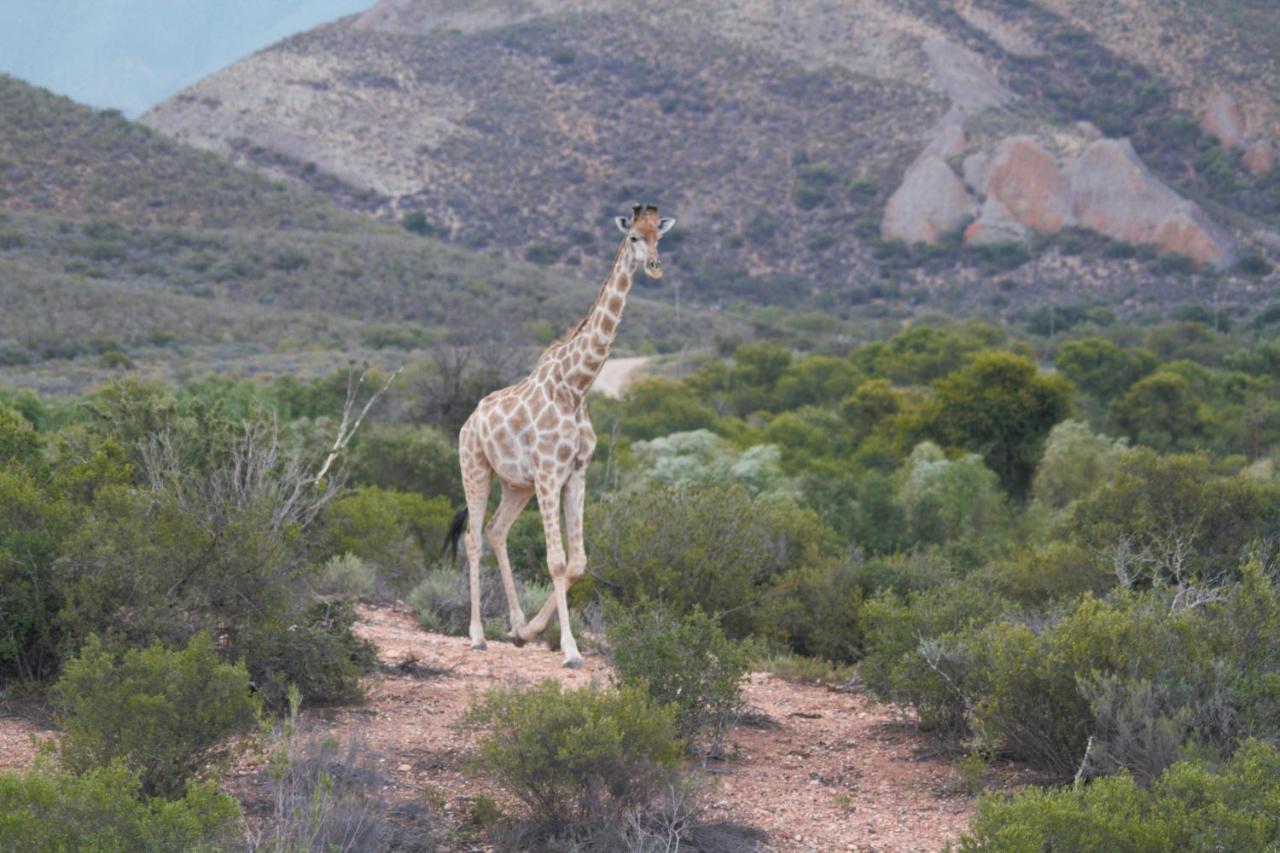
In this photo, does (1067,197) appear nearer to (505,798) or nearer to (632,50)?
(632,50)

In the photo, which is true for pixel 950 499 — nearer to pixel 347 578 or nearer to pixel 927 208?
pixel 347 578

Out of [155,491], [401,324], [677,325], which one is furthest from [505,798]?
[677,325]

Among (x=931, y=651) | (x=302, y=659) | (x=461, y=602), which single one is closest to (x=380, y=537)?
(x=461, y=602)

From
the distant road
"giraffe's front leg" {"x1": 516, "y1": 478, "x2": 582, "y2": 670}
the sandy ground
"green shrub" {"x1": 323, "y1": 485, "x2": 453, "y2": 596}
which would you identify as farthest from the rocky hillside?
the sandy ground

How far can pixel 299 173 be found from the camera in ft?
241

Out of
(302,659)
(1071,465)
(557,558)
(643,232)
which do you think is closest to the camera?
(302,659)

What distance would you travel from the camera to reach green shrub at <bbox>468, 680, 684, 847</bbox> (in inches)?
268

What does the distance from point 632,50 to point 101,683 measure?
79.0 meters

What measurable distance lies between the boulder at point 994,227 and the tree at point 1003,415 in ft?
136

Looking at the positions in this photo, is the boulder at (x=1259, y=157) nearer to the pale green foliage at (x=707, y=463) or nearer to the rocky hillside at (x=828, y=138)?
the rocky hillside at (x=828, y=138)

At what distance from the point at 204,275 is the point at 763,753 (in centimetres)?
4666

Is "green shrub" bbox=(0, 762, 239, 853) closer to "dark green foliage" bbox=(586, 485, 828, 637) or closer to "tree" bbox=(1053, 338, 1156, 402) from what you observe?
"dark green foliage" bbox=(586, 485, 828, 637)

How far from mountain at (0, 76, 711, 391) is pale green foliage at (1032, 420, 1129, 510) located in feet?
60.5

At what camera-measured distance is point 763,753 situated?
28.0 feet
